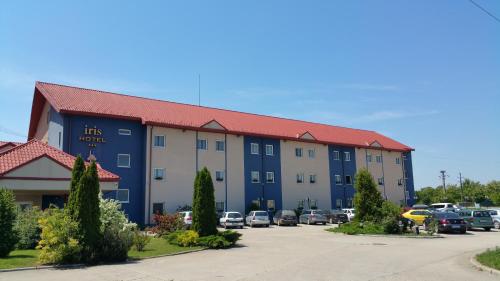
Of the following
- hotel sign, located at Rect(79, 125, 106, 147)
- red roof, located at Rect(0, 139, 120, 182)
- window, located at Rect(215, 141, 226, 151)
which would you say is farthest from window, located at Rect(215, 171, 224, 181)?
red roof, located at Rect(0, 139, 120, 182)

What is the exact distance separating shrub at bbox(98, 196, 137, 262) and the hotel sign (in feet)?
57.0

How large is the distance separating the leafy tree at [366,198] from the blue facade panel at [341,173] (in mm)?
20207

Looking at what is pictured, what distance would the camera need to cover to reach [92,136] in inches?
1303

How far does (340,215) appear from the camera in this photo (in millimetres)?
39406

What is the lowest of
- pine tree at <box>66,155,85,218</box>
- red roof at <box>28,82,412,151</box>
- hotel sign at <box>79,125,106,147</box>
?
pine tree at <box>66,155,85,218</box>

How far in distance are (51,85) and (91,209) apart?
25246 millimetres

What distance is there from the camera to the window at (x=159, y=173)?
35812 mm

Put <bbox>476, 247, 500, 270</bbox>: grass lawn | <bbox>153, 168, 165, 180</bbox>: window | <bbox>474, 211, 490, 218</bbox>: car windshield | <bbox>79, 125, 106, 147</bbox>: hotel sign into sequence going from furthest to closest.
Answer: <bbox>153, 168, 165, 180</bbox>: window, <bbox>79, 125, 106, 147</bbox>: hotel sign, <bbox>474, 211, 490, 218</bbox>: car windshield, <bbox>476, 247, 500, 270</bbox>: grass lawn

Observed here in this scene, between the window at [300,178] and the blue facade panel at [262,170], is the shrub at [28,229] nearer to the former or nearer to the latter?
the blue facade panel at [262,170]

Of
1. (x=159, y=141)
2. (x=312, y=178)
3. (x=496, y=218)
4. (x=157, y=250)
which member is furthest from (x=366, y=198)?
(x=312, y=178)

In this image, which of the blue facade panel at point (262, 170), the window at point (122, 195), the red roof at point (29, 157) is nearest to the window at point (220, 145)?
the blue facade panel at point (262, 170)

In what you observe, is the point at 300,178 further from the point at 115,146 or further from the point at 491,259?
the point at 491,259

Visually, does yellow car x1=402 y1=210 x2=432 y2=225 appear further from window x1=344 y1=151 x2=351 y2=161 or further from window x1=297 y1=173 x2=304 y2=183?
window x1=344 y1=151 x2=351 y2=161

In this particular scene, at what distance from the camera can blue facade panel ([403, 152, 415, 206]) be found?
57.2 m
